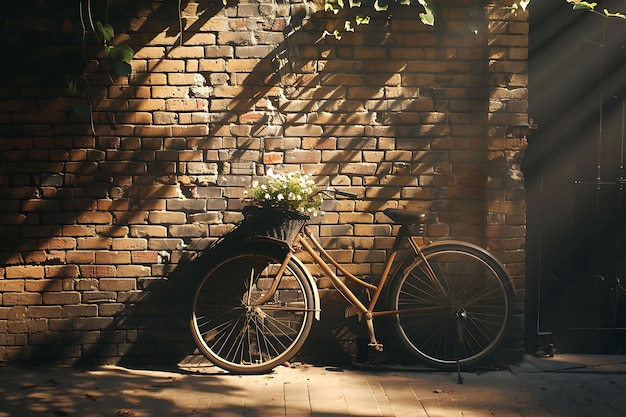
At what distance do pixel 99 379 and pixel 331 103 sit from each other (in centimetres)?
247

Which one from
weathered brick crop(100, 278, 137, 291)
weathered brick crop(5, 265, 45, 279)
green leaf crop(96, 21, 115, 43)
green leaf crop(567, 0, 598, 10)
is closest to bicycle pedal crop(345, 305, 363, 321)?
weathered brick crop(100, 278, 137, 291)

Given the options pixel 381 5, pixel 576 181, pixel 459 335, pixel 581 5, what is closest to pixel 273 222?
pixel 459 335

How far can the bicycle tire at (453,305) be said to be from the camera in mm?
5543

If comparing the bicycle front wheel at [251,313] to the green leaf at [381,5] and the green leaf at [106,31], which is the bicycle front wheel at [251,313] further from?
the green leaf at [381,5]

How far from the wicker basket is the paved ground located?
988mm

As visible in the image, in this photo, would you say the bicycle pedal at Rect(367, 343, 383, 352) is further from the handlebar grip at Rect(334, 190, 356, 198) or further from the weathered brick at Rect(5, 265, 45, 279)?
the weathered brick at Rect(5, 265, 45, 279)

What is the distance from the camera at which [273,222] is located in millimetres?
5328

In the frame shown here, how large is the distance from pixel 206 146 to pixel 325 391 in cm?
189

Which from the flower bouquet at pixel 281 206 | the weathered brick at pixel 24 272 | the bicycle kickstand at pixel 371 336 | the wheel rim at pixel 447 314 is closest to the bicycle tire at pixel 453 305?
the wheel rim at pixel 447 314

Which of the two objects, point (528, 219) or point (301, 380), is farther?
point (528, 219)

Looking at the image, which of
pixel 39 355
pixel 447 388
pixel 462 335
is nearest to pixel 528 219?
pixel 462 335

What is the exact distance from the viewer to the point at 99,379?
532cm

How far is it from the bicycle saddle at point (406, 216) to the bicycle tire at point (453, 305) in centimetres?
24

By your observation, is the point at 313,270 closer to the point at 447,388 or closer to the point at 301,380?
the point at 301,380
